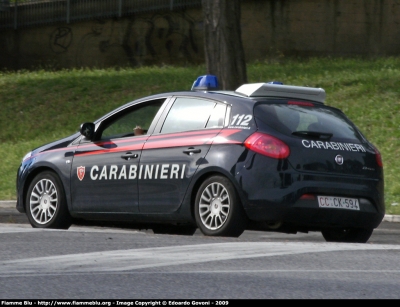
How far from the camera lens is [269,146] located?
891cm

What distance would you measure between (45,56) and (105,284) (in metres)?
24.7

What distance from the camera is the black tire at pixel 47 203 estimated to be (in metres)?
10.4

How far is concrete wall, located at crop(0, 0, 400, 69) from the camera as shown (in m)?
28.7

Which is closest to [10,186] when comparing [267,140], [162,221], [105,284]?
[162,221]

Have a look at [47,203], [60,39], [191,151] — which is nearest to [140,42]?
[60,39]

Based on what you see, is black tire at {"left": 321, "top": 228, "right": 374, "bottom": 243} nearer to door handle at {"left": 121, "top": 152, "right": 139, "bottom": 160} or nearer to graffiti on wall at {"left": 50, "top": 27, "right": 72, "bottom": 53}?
door handle at {"left": 121, "top": 152, "right": 139, "bottom": 160}

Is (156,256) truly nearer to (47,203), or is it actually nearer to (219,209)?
(219,209)

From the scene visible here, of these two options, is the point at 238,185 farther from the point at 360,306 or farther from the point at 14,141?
the point at 14,141

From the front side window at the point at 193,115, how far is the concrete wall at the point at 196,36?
19140mm

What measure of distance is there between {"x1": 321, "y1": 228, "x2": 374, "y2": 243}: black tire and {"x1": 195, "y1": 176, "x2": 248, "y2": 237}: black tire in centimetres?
140

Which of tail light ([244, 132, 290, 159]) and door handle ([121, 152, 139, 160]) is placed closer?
tail light ([244, 132, 290, 159])

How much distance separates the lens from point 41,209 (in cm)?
1055

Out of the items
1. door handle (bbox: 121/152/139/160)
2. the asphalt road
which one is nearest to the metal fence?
door handle (bbox: 121/152/139/160)

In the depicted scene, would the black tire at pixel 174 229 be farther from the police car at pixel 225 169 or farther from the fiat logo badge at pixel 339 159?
the fiat logo badge at pixel 339 159
